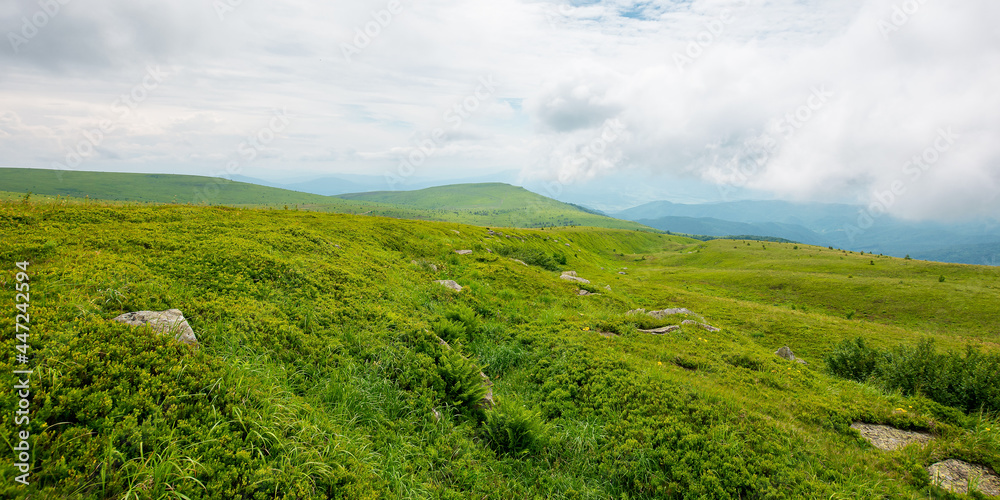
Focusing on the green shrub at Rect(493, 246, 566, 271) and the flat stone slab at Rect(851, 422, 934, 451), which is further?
the green shrub at Rect(493, 246, 566, 271)

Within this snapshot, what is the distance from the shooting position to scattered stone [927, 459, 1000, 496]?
22.4 feet

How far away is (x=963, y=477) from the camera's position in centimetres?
712

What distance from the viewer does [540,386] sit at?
1050 centimetres

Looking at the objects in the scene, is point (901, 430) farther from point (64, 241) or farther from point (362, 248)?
point (64, 241)

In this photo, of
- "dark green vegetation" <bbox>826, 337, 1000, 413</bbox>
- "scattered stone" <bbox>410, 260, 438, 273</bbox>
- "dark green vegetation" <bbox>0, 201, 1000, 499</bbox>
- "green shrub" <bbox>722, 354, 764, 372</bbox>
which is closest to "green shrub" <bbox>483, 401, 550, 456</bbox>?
"dark green vegetation" <bbox>0, 201, 1000, 499</bbox>

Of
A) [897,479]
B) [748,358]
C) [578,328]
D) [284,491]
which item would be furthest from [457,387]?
[748,358]

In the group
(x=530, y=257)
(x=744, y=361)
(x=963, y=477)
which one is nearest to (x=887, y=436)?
(x=963, y=477)

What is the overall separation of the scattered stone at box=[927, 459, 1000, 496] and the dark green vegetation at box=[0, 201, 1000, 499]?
0.83 ft

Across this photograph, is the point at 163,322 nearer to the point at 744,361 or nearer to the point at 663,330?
the point at 663,330

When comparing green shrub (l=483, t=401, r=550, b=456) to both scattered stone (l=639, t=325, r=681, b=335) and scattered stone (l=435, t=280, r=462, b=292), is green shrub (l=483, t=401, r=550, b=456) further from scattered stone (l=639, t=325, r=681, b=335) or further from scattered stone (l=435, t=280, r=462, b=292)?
scattered stone (l=639, t=325, r=681, b=335)

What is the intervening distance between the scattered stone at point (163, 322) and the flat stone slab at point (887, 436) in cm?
1511

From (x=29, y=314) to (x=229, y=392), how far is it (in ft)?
11.1

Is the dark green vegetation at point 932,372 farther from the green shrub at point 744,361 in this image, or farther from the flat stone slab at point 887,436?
the green shrub at point 744,361

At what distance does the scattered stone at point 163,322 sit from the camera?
643cm
